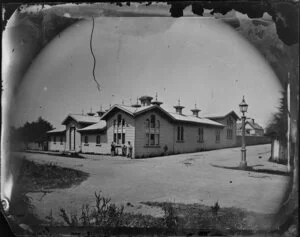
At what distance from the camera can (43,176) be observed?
3.16m

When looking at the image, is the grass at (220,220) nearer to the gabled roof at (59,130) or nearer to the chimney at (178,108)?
the chimney at (178,108)

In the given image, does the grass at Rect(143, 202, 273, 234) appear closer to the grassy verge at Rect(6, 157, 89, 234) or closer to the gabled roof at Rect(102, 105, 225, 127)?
the gabled roof at Rect(102, 105, 225, 127)

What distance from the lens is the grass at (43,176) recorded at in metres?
3.14

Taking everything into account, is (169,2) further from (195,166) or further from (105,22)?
(195,166)

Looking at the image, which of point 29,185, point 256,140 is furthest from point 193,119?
point 29,185

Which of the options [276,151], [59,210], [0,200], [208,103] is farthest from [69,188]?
[276,151]

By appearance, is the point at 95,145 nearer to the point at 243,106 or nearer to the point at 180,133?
the point at 180,133

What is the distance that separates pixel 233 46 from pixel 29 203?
2.23 metres

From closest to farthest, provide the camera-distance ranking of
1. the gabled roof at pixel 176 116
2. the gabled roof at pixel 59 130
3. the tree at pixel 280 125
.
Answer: the tree at pixel 280 125, the gabled roof at pixel 176 116, the gabled roof at pixel 59 130

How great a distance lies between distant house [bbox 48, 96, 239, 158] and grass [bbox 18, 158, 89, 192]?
434 millimetres

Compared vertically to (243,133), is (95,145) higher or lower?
lower

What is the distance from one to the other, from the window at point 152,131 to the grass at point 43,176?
686mm

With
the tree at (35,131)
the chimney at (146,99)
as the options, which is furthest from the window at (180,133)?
the tree at (35,131)

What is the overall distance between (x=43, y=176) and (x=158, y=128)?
1.11 metres
